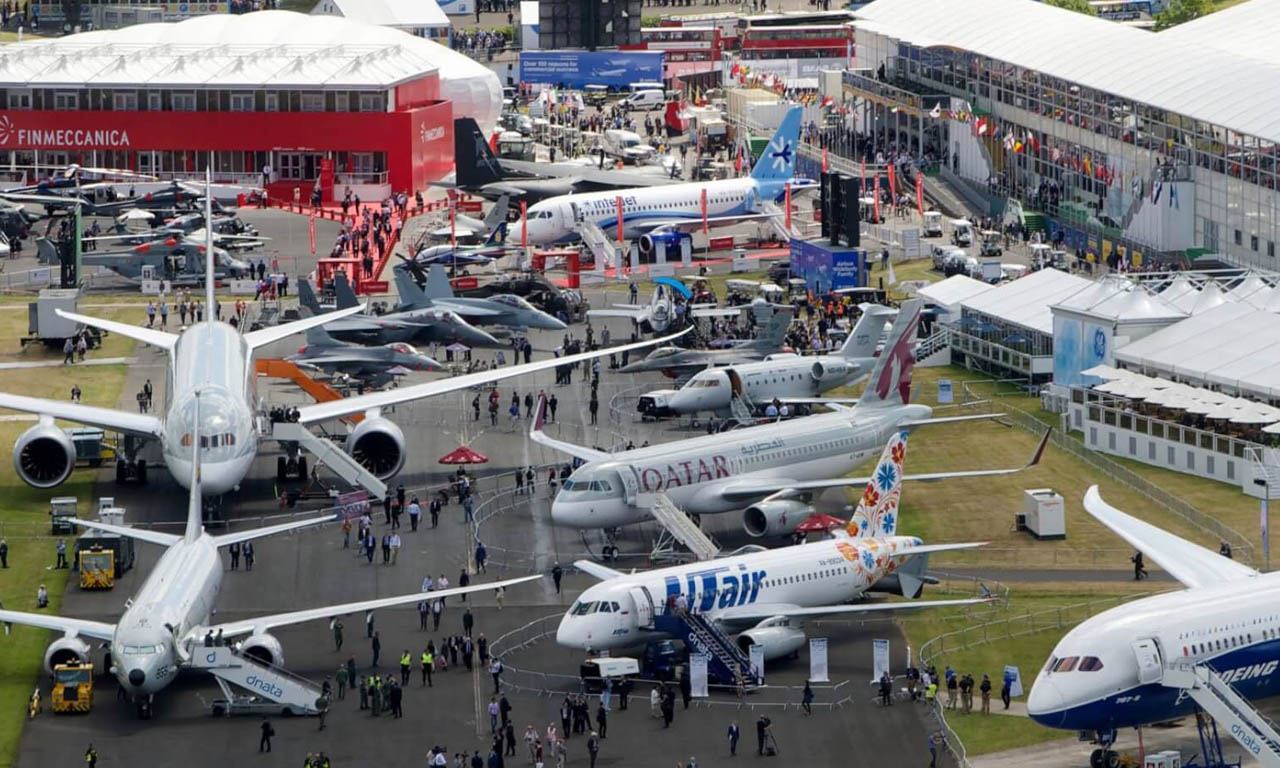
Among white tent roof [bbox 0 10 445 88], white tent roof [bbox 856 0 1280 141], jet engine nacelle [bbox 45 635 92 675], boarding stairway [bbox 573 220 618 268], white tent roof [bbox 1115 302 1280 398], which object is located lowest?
boarding stairway [bbox 573 220 618 268]

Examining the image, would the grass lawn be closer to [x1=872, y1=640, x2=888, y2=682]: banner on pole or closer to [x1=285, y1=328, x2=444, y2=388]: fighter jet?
[x1=285, y1=328, x2=444, y2=388]: fighter jet

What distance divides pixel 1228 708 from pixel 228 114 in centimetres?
12463

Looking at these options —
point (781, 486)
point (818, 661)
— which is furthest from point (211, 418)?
point (818, 661)

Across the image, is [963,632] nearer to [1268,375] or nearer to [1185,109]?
[1268,375]

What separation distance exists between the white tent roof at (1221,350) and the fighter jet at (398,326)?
116 ft

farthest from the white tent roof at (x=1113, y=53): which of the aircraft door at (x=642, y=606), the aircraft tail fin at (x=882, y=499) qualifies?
the aircraft door at (x=642, y=606)

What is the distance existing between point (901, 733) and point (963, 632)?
943cm

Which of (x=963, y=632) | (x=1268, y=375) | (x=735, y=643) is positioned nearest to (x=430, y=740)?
(x=735, y=643)

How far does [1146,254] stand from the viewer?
140 m

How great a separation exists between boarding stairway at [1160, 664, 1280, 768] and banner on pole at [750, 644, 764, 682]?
14.4 m

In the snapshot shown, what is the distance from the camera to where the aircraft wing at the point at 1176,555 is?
2825 inches

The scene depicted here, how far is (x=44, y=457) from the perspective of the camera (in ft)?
314

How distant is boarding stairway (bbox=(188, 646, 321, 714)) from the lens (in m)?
70.4

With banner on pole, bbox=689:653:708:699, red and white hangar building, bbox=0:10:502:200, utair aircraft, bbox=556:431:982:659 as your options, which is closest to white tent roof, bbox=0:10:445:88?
red and white hangar building, bbox=0:10:502:200
